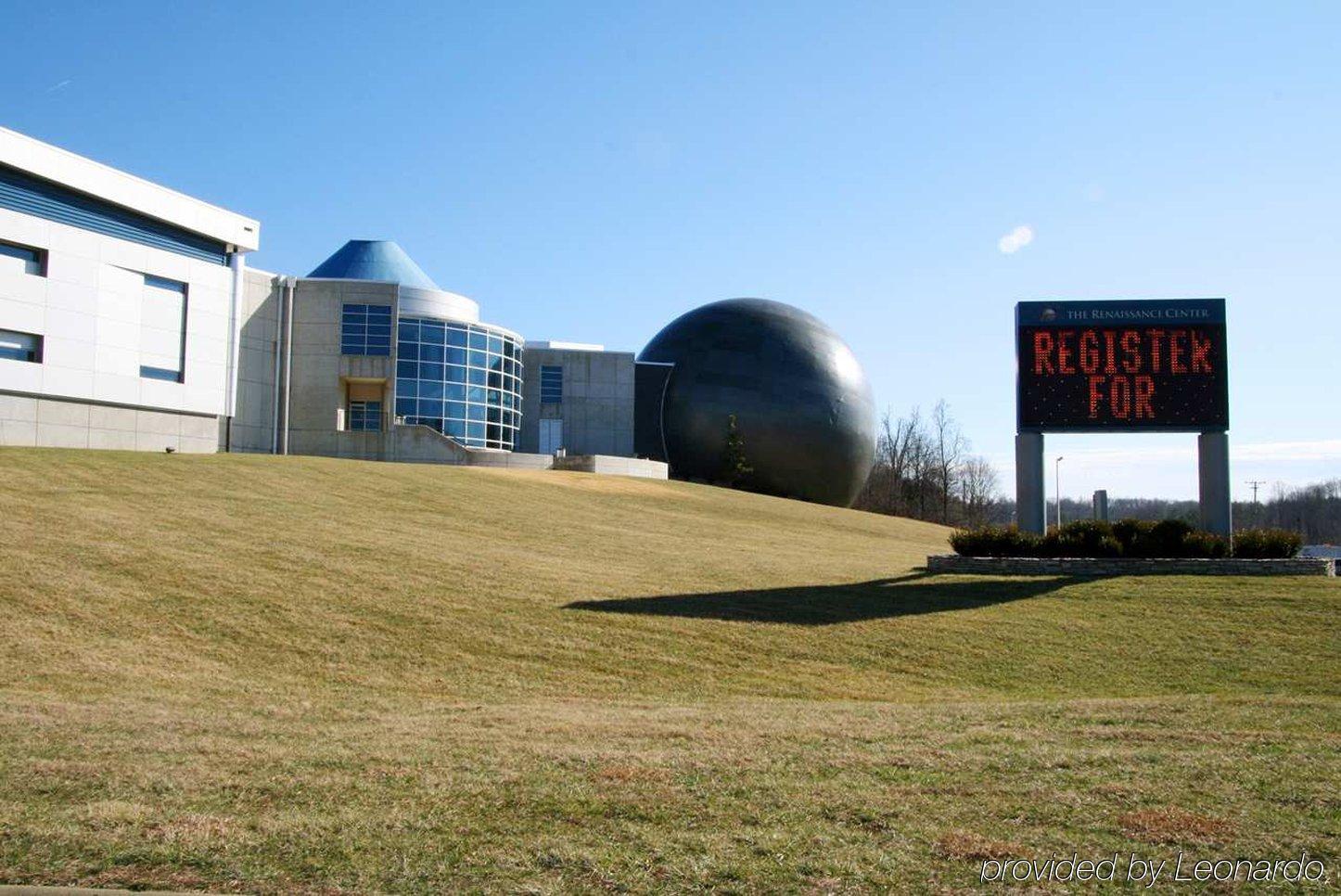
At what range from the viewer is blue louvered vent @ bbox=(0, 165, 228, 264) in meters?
34.1

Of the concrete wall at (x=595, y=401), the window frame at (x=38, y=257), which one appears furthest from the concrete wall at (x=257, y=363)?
the concrete wall at (x=595, y=401)

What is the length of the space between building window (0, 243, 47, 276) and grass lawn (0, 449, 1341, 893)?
29.9ft

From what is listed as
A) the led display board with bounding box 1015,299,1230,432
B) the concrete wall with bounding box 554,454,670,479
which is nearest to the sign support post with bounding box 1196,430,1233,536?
the led display board with bounding box 1015,299,1230,432

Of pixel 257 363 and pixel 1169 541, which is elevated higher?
pixel 257 363

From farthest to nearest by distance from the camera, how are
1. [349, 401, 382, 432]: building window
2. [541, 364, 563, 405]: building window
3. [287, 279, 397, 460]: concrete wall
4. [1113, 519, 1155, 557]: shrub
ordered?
[541, 364, 563, 405]: building window, [349, 401, 382, 432]: building window, [287, 279, 397, 460]: concrete wall, [1113, 519, 1155, 557]: shrub

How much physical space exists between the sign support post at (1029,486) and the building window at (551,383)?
38.9 metres

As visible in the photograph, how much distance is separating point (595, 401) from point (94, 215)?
27594 mm

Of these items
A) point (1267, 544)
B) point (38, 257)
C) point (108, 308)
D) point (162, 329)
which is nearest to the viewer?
point (1267, 544)

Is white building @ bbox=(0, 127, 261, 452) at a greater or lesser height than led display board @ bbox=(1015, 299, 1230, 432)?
greater

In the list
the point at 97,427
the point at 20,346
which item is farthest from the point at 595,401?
the point at 20,346

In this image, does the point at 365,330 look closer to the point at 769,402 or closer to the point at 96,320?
the point at 96,320

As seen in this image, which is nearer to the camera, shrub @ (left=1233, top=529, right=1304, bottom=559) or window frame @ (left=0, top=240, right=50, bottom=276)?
shrub @ (left=1233, top=529, right=1304, bottom=559)

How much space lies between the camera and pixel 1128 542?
21.5 meters

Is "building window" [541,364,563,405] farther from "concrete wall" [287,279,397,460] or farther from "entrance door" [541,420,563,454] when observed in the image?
"concrete wall" [287,279,397,460]
